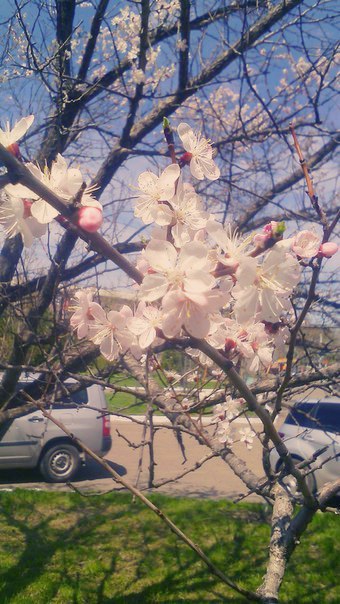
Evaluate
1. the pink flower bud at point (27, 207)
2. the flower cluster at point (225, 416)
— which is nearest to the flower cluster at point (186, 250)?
the pink flower bud at point (27, 207)

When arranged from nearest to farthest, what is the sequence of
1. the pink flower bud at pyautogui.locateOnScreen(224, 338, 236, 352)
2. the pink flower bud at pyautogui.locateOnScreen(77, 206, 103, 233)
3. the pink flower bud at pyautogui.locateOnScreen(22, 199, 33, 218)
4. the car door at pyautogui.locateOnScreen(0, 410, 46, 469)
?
the pink flower bud at pyautogui.locateOnScreen(77, 206, 103, 233)
the pink flower bud at pyautogui.locateOnScreen(22, 199, 33, 218)
the pink flower bud at pyautogui.locateOnScreen(224, 338, 236, 352)
the car door at pyautogui.locateOnScreen(0, 410, 46, 469)

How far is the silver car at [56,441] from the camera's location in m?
7.98

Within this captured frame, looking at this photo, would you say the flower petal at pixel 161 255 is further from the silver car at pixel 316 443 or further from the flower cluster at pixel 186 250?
the silver car at pixel 316 443

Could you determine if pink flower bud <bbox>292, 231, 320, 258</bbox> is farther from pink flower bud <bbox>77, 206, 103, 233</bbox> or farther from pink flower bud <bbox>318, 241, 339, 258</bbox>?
pink flower bud <bbox>77, 206, 103, 233</bbox>

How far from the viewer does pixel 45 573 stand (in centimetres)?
429

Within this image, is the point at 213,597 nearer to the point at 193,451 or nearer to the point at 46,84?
the point at 46,84

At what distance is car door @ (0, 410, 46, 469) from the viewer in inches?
312

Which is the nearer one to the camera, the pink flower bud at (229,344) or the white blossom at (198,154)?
the white blossom at (198,154)

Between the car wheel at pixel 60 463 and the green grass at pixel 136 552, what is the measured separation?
64.9 inches

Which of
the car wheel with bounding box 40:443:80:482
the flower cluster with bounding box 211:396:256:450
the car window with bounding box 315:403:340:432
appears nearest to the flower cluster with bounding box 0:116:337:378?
the flower cluster with bounding box 211:396:256:450

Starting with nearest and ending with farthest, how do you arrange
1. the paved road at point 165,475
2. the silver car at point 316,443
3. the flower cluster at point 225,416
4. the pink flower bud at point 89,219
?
the pink flower bud at point 89,219 < the flower cluster at point 225,416 < the silver car at point 316,443 < the paved road at point 165,475

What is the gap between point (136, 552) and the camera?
4.82 metres

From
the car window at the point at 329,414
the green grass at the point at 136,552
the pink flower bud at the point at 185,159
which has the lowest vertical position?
the green grass at the point at 136,552

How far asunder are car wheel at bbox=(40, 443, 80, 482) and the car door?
6.9 inches
